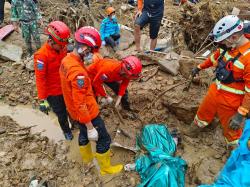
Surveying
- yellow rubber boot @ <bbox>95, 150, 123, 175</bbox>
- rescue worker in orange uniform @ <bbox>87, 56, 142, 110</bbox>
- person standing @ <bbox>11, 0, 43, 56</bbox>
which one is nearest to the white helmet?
rescue worker in orange uniform @ <bbox>87, 56, 142, 110</bbox>

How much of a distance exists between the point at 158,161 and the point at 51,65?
188cm

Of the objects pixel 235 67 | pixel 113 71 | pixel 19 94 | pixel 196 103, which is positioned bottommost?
pixel 19 94

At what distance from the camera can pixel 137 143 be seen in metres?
4.89

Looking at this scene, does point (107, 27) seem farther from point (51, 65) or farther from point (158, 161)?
point (158, 161)

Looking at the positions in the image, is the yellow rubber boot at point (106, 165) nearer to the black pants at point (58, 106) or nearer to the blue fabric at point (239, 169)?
the black pants at point (58, 106)

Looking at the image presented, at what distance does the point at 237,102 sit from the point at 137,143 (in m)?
1.59

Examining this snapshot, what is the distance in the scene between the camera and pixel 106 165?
4434 millimetres

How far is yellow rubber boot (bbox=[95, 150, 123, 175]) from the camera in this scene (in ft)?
14.1

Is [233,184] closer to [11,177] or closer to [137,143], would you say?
[137,143]

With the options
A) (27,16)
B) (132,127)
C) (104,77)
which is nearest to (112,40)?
(27,16)

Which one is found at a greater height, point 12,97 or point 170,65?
point 170,65

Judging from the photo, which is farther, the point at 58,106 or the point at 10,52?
the point at 10,52

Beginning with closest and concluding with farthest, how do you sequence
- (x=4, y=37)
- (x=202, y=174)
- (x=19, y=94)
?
1. (x=202, y=174)
2. (x=19, y=94)
3. (x=4, y=37)

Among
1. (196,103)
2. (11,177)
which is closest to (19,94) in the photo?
(11,177)
